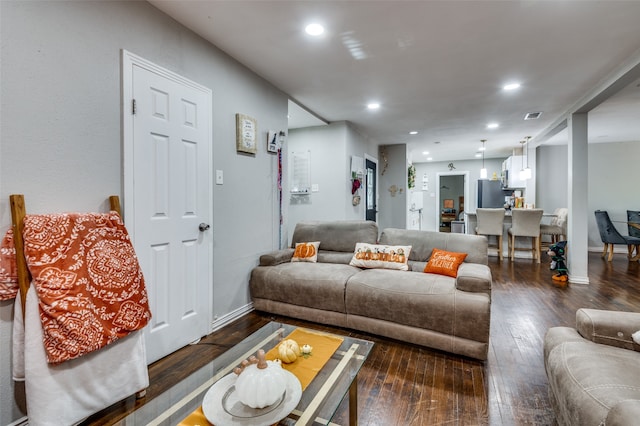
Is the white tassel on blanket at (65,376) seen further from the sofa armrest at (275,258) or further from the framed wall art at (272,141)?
the framed wall art at (272,141)

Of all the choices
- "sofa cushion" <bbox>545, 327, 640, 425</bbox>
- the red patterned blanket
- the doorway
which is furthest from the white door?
the doorway

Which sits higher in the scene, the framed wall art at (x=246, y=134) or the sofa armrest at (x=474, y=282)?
the framed wall art at (x=246, y=134)

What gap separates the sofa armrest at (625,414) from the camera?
32.0 inches

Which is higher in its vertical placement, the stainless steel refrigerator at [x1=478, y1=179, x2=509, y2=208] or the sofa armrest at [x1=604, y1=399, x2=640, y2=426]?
the stainless steel refrigerator at [x1=478, y1=179, x2=509, y2=208]

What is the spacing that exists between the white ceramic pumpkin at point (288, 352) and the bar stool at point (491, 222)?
17.6 feet

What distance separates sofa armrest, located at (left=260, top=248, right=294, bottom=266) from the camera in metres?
3.11

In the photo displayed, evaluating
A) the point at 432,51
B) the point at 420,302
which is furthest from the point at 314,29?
the point at 420,302

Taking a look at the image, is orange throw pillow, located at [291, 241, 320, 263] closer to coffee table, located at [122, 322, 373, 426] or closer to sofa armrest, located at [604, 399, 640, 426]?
coffee table, located at [122, 322, 373, 426]

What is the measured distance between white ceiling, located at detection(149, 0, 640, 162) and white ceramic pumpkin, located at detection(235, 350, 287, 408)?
2.24 meters

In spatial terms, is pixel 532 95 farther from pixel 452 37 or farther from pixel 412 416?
pixel 412 416

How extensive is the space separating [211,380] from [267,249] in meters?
2.08

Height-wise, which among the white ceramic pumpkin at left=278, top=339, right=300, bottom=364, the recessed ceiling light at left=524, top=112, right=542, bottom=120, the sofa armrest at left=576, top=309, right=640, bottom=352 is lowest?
the white ceramic pumpkin at left=278, top=339, right=300, bottom=364

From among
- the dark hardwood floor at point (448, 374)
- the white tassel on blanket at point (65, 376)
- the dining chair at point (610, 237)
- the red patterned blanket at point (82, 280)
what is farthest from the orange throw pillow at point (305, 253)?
the dining chair at point (610, 237)

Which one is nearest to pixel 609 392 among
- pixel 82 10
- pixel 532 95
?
pixel 82 10
